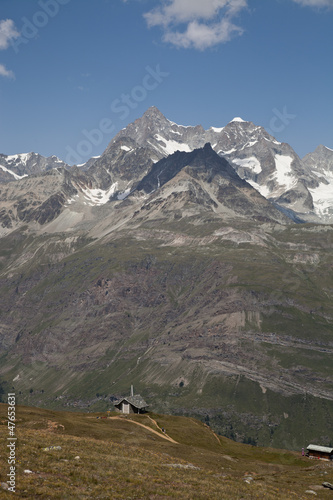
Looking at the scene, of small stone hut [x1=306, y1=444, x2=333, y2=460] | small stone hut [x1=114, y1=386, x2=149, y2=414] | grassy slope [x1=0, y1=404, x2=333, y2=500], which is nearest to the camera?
grassy slope [x1=0, y1=404, x2=333, y2=500]

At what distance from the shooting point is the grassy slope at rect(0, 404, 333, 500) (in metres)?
43.8

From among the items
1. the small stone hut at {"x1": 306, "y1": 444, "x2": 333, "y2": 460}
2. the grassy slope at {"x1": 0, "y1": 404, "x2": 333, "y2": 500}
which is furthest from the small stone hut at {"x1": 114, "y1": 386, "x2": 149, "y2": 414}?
the small stone hut at {"x1": 306, "y1": 444, "x2": 333, "y2": 460}

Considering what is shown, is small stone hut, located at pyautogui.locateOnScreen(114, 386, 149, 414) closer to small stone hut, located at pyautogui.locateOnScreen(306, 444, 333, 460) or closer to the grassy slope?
the grassy slope

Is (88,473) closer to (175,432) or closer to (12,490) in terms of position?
(12,490)

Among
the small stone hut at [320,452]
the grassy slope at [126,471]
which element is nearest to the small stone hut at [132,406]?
the grassy slope at [126,471]

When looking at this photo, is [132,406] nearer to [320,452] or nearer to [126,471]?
[320,452]

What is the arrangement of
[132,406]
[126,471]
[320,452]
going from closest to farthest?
1. [126,471]
2. [320,452]
3. [132,406]

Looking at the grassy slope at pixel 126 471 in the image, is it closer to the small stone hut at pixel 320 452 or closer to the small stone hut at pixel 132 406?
the small stone hut at pixel 320 452

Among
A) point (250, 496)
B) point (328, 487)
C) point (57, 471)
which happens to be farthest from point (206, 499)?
point (328, 487)

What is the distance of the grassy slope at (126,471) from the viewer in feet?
144

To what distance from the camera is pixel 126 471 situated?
52.2m

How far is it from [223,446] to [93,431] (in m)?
40.9

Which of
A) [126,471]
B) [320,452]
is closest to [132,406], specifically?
[320,452]

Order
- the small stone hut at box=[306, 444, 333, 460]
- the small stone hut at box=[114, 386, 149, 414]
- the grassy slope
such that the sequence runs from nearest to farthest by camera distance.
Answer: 1. the grassy slope
2. the small stone hut at box=[306, 444, 333, 460]
3. the small stone hut at box=[114, 386, 149, 414]
